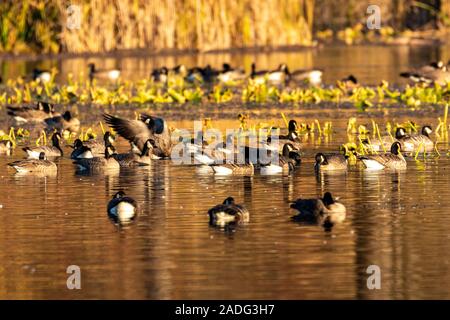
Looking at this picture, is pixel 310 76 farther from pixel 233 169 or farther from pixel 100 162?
pixel 233 169

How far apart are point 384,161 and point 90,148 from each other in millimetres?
5249

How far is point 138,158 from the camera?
79.4ft

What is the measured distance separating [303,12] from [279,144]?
3385 cm

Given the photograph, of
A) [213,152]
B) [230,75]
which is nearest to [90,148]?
[213,152]

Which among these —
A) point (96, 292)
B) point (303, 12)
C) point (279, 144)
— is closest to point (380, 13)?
point (303, 12)

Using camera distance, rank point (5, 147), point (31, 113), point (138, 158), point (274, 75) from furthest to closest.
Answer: point (274, 75), point (31, 113), point (5, 147), point (138, 158)

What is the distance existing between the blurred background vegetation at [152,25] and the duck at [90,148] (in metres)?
24.5

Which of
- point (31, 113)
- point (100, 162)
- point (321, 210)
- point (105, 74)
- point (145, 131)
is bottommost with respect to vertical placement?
point (321, 210)

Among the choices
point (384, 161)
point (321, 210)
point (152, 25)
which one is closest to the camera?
point (321, 210)

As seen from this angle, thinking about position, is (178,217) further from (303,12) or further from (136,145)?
(303,12)

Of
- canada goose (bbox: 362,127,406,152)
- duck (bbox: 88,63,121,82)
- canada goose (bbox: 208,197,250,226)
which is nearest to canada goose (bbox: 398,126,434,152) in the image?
canada goose (bbox: 362,127,406,152)

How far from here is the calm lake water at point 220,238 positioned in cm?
1426

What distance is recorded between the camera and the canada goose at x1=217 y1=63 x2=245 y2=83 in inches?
1634
